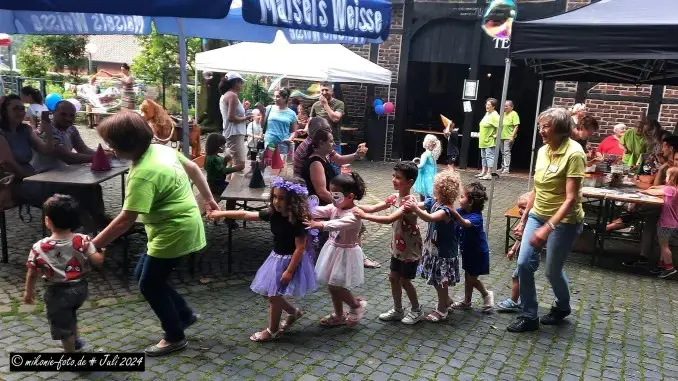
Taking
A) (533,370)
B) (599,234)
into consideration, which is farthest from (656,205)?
(533,370)

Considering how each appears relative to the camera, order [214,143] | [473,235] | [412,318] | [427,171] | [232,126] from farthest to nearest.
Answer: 1. [232,126]
2. [427,171]
3. [214,143]
4. [473,235]
5. [412,318]

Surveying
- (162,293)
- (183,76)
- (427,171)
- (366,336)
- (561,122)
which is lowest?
(366,336)

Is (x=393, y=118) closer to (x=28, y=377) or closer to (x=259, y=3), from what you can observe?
(x=259, y=3)

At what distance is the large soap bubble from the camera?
37.3 feet

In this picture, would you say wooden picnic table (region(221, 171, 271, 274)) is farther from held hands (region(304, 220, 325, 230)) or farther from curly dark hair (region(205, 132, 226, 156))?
held hands (region(304, 220, 325, 230))

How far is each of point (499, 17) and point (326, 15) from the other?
25.5 ft

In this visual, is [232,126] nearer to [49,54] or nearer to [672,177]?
[672,177]

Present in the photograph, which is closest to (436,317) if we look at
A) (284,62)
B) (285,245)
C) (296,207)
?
(285,245)

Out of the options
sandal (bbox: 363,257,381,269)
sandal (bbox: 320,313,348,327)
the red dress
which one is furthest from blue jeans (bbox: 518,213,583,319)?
the red dress

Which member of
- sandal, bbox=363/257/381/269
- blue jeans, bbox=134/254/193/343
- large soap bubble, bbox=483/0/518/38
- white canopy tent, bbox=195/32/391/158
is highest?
large soap bubble, bbox=483/0/518/38

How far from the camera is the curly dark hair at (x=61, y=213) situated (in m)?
3.17

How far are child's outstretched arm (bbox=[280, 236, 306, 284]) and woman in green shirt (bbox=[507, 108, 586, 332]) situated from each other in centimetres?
163

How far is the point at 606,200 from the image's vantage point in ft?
19.3

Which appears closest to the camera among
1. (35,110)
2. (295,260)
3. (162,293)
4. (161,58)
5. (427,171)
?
(162,293)
